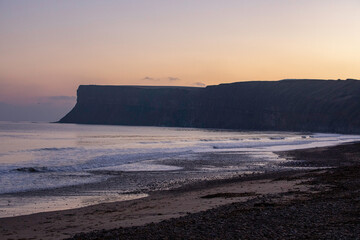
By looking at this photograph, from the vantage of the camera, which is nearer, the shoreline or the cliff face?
the shoreline

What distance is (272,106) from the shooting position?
161875 millimetres

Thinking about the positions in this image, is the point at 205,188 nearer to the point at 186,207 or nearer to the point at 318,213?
the point at 186,207

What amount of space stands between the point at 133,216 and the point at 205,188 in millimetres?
5929

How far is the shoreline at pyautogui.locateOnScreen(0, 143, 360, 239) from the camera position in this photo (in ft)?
30.8

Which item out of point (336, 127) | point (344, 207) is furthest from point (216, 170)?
point (336, 127)

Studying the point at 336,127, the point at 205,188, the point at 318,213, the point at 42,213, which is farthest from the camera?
the point at 336,127

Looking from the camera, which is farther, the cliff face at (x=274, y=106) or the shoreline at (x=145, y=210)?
the cliff face at (x=274, y=106)

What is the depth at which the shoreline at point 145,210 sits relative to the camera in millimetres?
9398

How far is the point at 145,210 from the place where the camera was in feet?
37.2

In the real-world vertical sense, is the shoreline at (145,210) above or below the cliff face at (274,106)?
below

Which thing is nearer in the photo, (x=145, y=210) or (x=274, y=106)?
(x=145, y=210)

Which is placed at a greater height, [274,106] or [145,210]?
[274,106]

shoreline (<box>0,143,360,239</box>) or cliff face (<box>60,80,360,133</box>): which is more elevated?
cliff face (<box>60,80,360,133</box>)

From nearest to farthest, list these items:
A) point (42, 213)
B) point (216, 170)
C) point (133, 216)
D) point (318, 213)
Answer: point (318, 213)
point (133, 216)
point (42, 213)
point (216, 170)
